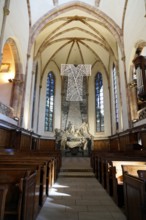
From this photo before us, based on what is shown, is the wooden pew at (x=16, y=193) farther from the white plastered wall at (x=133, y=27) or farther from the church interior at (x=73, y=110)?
the white plastered wall at (x=133, y=27)

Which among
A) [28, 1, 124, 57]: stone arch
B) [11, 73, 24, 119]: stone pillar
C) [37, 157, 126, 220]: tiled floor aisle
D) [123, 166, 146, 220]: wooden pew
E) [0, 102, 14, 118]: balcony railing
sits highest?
[28, 1, 124, 57]: stone arch

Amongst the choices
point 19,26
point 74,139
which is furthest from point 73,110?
point 19,26

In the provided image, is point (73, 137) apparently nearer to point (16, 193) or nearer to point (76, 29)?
point (76, 29)

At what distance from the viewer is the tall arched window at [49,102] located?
16453mm

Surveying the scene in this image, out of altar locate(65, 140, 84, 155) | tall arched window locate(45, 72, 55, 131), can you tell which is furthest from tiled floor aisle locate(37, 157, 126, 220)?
tall arched window locate(45, 72, 55, 131)

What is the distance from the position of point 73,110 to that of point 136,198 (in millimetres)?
15701

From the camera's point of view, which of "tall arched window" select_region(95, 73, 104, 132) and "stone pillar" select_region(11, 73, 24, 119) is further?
"tall arched window" select_region(95, 73, 104, 132)

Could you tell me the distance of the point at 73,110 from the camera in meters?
17.6

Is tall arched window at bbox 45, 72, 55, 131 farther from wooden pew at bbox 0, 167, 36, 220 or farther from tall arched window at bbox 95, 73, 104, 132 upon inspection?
wooden pew at bbox 0, 167, 36, 220

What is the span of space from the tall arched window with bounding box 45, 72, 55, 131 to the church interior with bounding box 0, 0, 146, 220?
0.39 ft

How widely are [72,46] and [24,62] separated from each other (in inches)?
320

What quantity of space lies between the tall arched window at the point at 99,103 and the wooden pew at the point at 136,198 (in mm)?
14108

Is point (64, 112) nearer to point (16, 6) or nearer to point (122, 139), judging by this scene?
point (122, 139)

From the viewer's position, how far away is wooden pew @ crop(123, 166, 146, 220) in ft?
5.75
